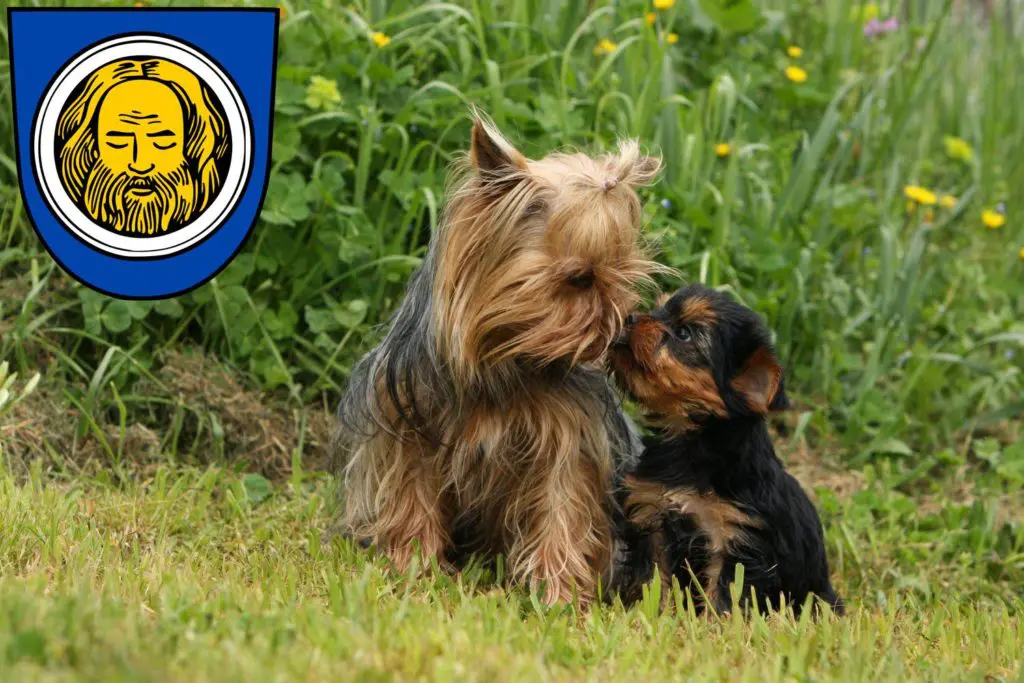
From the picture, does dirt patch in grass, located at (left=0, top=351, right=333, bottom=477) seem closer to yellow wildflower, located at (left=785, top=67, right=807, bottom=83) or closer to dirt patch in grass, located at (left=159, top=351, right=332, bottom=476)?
dirt patch in grass, located at (left=159, top=351, right=332, bottom=476)

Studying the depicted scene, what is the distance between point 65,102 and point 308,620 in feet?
8.60

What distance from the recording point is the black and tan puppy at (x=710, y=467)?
4.13m

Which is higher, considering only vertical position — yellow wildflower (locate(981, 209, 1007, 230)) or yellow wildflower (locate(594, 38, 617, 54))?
yellow wildflower (locate(594, 38, 617, 54))

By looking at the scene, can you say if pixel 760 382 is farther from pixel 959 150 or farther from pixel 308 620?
pixel 959 150

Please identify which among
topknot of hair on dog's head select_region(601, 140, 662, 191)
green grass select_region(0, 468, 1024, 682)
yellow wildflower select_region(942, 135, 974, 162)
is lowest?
green grass select_region(0, 468, 1024, 682)

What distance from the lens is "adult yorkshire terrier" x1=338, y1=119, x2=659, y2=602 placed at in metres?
3.91

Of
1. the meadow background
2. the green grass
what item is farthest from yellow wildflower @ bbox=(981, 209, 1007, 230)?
the green grass

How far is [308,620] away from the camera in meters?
3.23

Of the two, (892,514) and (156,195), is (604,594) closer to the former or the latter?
(892,514)

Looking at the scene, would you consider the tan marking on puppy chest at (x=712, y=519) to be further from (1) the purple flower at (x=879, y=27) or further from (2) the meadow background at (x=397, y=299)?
(1) the purple flower at (x=879, y=27)

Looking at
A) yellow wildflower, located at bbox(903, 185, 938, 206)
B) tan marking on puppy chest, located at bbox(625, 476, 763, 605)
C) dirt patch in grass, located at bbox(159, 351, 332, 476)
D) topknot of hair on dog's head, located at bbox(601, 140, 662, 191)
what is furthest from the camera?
yellow wildflower, located at bbox(903, 185, 938, 206)

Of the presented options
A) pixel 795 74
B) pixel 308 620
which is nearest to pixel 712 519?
pixel 308 620

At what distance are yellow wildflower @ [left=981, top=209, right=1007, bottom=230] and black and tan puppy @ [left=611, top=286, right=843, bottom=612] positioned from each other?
11.1ft

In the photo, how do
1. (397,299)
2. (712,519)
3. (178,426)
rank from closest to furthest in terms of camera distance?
(712,519) → (178,426) → (397,299)
